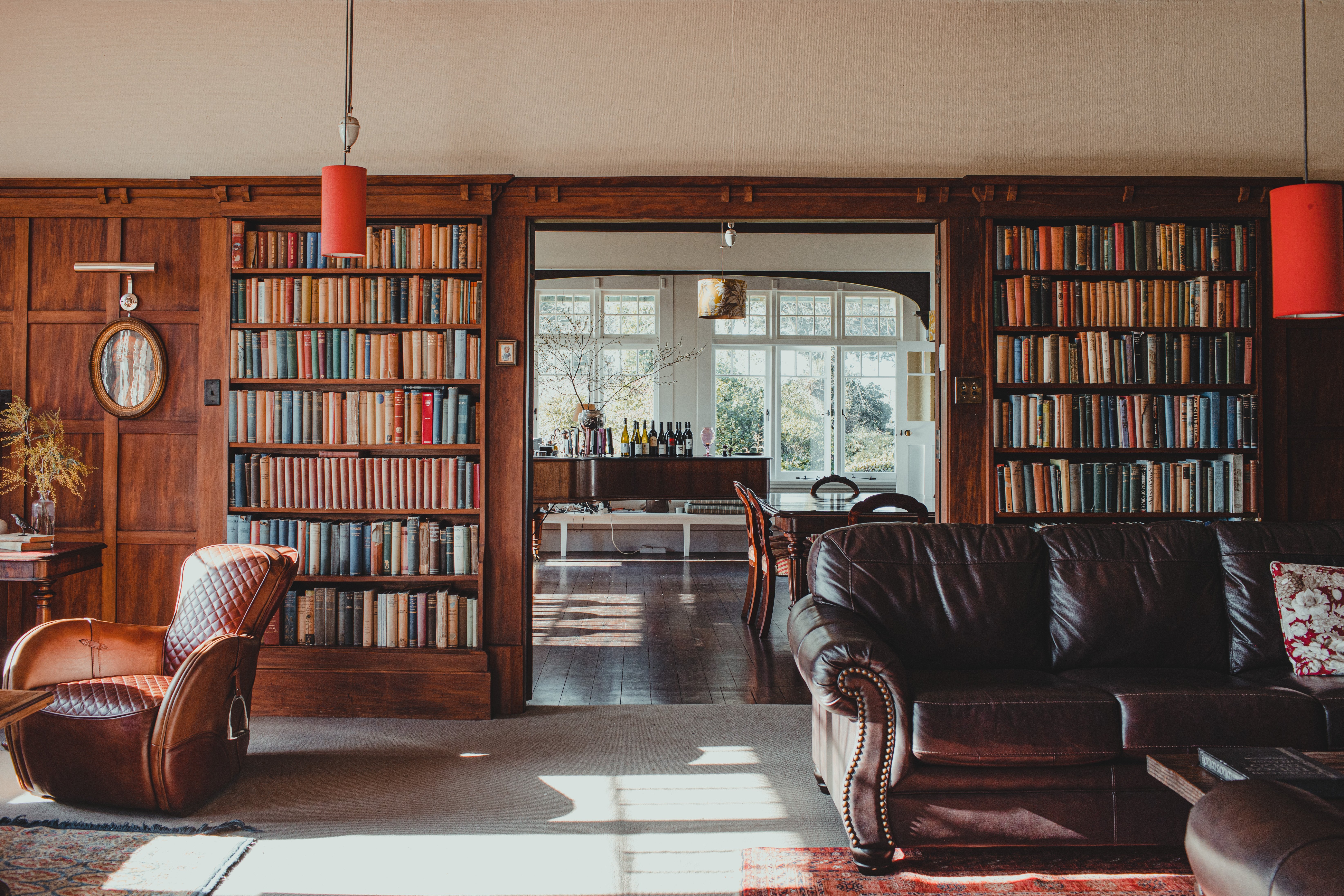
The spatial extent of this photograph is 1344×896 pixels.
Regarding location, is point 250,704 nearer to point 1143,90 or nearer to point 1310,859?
point 1310,859

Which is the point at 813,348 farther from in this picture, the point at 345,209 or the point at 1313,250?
the point at 345,209

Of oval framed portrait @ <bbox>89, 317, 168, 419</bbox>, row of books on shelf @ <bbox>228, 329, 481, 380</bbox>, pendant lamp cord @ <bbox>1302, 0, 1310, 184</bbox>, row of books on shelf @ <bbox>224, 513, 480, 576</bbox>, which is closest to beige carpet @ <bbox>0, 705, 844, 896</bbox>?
row of books on shelf @ <bbox>224, 513, 480, 576</bbox>

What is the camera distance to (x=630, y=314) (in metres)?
9.58

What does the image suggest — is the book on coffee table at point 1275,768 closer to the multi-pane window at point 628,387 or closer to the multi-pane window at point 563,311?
the multi-pane window at point 628,387

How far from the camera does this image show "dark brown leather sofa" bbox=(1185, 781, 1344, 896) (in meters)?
1.41

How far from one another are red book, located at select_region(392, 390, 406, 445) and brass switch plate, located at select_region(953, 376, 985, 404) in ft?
8.65

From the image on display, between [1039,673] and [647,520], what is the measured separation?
5985 millimetres

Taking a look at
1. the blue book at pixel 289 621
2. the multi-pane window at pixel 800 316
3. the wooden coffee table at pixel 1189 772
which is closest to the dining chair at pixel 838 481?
the multi-pane window at pixel 800 316

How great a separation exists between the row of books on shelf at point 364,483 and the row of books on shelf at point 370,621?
0.42 meters

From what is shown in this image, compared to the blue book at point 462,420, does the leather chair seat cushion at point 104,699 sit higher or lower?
lower

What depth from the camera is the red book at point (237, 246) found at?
4.13 m

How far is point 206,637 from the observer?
3.14m

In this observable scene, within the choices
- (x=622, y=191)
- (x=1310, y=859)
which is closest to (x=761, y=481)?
(x=622, y=191)

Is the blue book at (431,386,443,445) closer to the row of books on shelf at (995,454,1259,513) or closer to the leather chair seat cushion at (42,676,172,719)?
the leather chair seat cushion at (42,676,172,719)
